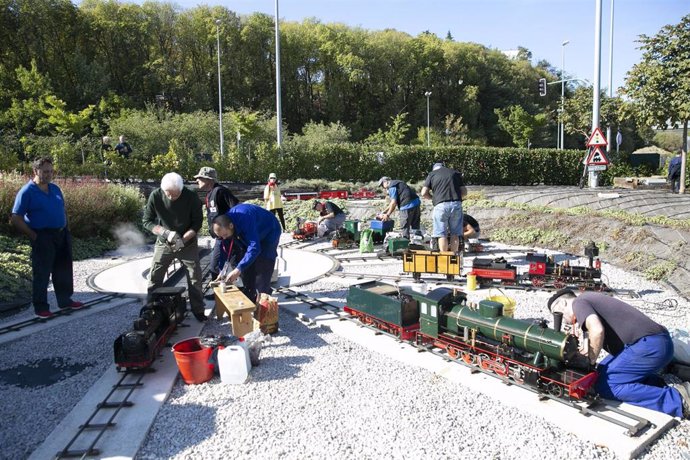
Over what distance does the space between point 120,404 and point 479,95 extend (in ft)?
218

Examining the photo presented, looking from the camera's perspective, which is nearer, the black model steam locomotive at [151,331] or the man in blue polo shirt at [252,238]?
the black model steam locomotive at [151,331]

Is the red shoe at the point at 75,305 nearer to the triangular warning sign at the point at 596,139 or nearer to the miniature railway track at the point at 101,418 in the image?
the miniature railway track at the point at 101,418

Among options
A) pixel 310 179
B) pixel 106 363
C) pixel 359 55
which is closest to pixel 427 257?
pixel 106 363

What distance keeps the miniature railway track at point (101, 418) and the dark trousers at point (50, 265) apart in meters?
2.92

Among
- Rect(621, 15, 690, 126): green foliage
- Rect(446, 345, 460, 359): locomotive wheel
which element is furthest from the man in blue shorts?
Rect(621, 15, 690, 126): green foliage

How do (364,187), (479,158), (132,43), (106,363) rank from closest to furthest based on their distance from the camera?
(106,363) → (364,187) → (479,158) → (132,43)

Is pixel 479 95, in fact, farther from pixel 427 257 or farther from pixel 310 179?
pixel 427 257

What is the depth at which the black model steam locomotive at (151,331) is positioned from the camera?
17.7ft

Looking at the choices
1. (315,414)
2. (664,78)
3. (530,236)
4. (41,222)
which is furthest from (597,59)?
(41,222)

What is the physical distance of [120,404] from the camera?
482 centimetres

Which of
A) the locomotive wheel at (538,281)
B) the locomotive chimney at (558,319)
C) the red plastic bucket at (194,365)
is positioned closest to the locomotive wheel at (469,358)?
the locomotive chimney at (558,319)

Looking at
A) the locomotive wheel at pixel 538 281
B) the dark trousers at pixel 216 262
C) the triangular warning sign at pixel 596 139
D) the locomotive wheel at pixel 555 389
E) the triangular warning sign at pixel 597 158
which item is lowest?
the locomotive wheel at pixel 555 389

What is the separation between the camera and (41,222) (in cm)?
731

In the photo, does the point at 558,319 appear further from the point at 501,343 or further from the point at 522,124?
the point at 522,124
